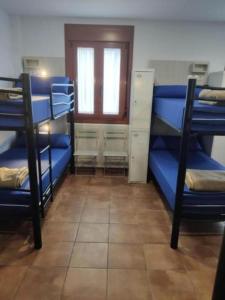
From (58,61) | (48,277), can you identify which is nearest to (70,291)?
(48,277)

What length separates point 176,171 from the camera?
2844 millimetres

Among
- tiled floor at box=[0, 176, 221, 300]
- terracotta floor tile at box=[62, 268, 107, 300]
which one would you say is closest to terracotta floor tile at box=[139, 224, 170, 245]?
tiled floor at box=[0, 176, 221, 300]

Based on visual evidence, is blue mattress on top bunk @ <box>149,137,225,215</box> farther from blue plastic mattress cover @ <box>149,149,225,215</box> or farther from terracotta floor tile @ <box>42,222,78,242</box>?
terracotta floor tile @ <box>42,222,78,242</box>

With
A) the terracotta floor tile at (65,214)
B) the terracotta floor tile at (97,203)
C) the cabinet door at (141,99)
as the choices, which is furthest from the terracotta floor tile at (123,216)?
the cabinet door at (141,99)

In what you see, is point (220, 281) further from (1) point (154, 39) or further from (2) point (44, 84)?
(1) point (154, 39)

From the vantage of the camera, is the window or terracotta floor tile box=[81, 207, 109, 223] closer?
terracotta floor tile box=[81, 207, 109, 223]

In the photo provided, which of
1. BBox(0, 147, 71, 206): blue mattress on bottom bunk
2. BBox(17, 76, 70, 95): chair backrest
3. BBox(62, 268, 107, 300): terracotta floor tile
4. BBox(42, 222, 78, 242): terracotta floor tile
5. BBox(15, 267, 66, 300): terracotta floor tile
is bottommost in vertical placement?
BBox(42, 222, 78, 242): terracotta floor tile

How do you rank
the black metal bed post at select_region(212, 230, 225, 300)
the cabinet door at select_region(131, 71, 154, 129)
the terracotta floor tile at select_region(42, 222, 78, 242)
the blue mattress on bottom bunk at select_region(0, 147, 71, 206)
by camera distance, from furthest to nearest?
the cabinet door at select_region(131, 71, 154, 129)
the terracotta floor tile at select_region(42, 222, 78, 242)
the blue mattress on bottom bunk at select_region(0, 147, 71, 206)
the black metal bed post at select_region(212, 230, 225, 300)

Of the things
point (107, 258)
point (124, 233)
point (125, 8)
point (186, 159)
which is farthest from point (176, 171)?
point (125, 8)

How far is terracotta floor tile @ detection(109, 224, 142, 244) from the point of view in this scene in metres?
2.30

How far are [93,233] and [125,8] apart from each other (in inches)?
119

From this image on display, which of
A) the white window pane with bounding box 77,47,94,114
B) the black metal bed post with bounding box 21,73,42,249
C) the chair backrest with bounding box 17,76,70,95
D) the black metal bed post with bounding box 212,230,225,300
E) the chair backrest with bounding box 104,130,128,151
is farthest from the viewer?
the chair backrest with bounding box 104,130,128,151

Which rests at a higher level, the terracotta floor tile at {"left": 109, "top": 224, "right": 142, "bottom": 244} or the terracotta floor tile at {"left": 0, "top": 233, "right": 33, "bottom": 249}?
the terracotta floor tile at {"left": 0, "top": 233, "right": 33, "bottom": 249}

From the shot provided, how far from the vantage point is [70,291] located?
1.69m
